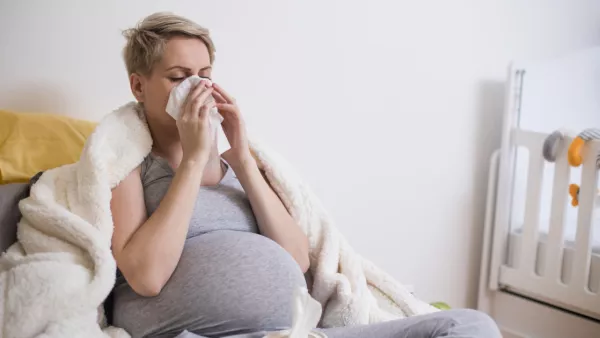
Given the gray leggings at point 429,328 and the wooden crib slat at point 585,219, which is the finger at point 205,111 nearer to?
the gray leggings at point 429,328

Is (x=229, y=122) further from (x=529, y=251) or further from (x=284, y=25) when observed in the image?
(x=529, y=251)

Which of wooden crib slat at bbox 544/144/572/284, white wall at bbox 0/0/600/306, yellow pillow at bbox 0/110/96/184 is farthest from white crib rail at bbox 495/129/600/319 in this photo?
yellow pillow at bbox 0/110/96/184

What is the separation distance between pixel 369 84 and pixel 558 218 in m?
0.74

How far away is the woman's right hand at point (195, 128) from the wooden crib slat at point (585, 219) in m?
1.25

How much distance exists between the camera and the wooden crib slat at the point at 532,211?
2.11 metres

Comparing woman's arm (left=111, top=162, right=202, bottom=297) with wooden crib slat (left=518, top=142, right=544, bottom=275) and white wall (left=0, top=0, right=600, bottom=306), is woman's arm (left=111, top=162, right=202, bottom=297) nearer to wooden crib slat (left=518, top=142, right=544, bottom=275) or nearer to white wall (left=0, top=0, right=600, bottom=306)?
white wall (left=0, top=0, right=600, bottom=306)

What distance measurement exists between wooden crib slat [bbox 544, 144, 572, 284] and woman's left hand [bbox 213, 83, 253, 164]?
1.13 metres

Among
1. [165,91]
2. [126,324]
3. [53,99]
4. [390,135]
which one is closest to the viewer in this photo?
[126,324]

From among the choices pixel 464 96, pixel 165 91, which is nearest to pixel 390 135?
pixel 464 96

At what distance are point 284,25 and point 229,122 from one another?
554mm

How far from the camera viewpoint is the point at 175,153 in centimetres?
141

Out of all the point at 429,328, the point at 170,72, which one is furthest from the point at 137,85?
the point at 429,328

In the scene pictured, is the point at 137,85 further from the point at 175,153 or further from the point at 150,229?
the point at 150,229

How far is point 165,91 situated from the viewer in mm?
1312
